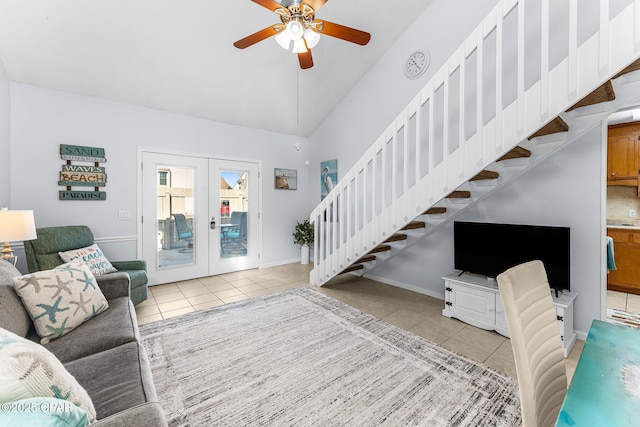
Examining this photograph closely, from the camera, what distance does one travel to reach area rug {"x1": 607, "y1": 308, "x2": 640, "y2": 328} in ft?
9.04

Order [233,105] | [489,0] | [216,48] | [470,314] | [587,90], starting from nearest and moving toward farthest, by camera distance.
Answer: [587,90], [470,314], [489,0], [216,48], [233,105]

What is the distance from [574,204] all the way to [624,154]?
7.37ft

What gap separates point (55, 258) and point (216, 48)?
10.0 feet

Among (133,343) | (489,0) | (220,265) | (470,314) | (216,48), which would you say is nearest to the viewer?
(133,343)

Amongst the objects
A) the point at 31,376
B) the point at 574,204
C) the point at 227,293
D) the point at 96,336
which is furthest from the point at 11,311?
the point at 574,204

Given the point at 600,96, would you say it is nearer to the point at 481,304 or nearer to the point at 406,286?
the point at 481,304

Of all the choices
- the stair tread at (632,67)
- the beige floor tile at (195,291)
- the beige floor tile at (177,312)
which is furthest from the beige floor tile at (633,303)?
the beige floor tile at (195,291)

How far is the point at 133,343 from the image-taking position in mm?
1582

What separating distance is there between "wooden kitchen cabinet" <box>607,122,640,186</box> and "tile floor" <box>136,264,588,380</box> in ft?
8.98

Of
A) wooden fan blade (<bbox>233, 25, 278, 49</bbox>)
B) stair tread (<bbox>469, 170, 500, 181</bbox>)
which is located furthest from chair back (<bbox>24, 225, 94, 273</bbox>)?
stair tread (<bbox>469, 170, 500, 181</bbox>)

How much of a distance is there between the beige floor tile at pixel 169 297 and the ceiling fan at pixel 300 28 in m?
3.14

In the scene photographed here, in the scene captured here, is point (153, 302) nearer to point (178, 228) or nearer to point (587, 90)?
point (178, 228)

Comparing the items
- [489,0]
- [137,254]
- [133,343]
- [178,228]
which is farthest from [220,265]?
[489,0]

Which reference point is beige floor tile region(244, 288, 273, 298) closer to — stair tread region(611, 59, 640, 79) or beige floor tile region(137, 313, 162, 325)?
beige floor tile region(137, 313, 162, 325)
